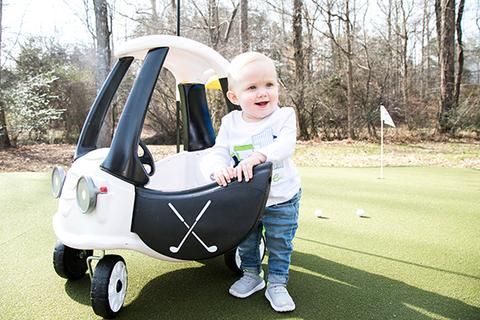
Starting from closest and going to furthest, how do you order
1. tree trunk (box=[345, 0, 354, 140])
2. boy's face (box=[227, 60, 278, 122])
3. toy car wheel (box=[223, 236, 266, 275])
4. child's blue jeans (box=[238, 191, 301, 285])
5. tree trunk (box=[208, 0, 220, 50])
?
boy's face (box=[227, 60, 278, 122]), child's blue jeans (box=[238, 191, 301, 285]), toy car wheel (box=[223, 236, 266, 275]), tree trunk (box=[345, 0, 354, 140]), tree trunk (box=[208, 0, 220, 50])

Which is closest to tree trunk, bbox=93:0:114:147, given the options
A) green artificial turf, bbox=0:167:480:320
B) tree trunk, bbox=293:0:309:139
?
green artificial turf, bbox=0:167:480:320

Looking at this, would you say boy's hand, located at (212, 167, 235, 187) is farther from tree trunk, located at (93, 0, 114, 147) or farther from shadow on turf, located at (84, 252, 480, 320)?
tree trunk, located at (93, 0, 114, 147)

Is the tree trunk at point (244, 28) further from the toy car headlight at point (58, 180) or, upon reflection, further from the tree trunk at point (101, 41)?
the toy car headlight at point (58, 180)

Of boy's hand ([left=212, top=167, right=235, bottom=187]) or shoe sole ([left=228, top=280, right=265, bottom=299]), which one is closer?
boy's hand ([left=212, top=167, right=235, bottom=187])

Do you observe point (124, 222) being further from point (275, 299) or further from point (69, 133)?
point (69, 133)

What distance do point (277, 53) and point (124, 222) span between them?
1186 centimetres

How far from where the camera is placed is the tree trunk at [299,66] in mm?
11789

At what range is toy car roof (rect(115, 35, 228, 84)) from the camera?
1.77m

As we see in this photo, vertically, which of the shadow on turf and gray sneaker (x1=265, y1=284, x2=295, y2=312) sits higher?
gray sneaker (x1=265, y1=284, x2=295, y2=312)

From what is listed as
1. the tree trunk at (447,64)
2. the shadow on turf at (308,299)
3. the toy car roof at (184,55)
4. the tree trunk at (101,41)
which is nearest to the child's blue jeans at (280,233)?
the shadow on turf at (308,299)

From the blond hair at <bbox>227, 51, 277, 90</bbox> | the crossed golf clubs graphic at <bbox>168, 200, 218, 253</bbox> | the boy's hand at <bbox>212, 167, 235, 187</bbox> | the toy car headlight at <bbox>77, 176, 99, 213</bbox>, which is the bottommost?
the crossed golf clubs graphic at <bbox>168, 200, 218, 253</bbox>

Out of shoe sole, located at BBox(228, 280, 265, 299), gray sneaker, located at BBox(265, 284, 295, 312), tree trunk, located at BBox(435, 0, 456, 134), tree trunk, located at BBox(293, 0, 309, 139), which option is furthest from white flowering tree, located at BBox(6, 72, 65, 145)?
tree trunk, located at BBox(435, 0, 456, 134)

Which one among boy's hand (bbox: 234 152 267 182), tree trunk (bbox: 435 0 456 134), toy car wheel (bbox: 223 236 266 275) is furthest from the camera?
tree trunk (bbox: 435 0 456 134)

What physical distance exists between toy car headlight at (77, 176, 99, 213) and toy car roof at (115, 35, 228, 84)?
0.61 meters
